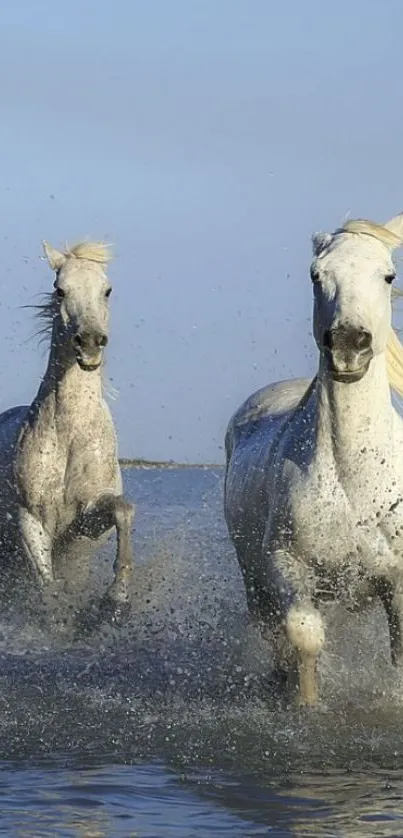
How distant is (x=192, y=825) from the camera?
5645 millimetres

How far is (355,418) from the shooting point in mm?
6906

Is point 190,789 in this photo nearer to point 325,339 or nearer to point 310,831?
point 310,831

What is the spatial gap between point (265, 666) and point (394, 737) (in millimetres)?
1449

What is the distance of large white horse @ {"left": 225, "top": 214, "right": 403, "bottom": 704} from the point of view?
666cm

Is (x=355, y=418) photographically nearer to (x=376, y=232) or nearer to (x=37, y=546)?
(x=376, y=232)

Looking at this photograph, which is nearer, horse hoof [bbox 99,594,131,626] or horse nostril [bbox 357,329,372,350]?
horse nostril [bbox 357,329,372,350]

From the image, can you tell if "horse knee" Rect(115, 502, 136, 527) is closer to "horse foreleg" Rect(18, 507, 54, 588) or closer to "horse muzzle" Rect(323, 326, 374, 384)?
"horse foreleg" Rect(18, 507, 54, 588)

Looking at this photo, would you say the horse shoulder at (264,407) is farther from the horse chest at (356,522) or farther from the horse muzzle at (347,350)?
the horse muzzle at (347,350)

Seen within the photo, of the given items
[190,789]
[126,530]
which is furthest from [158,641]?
[190,789]

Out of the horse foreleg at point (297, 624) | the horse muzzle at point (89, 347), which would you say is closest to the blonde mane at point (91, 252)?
the horse muzzle at point (89, 347)

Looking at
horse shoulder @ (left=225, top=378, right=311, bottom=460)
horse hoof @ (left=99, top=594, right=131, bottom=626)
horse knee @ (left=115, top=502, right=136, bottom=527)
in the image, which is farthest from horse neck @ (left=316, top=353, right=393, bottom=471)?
horse knee @ (left=115, top=502, right=136, bottom=527)

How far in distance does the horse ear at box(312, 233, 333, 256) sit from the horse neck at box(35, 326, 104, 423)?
11.9ft

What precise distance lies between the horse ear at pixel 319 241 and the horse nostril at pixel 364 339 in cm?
68

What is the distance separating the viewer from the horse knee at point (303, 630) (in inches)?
267
